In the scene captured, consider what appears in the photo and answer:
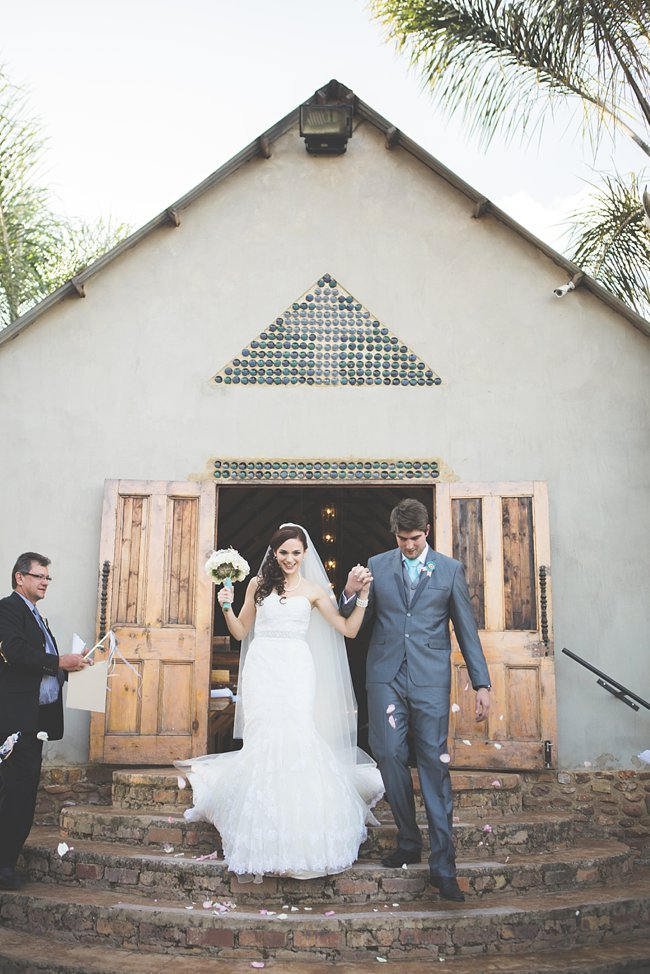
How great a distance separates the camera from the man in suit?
5.20 meters

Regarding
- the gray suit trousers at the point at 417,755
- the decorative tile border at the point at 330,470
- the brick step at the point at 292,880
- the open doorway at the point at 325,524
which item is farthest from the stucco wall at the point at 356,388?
the open doorway at the point at 325,524

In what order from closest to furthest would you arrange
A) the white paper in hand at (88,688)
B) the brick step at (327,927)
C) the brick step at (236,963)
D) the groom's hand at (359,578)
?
the brick step at (236,963) → the brick step at (327,927) → the groom's hand at (359,578) → the white paper in hand at (88,688)

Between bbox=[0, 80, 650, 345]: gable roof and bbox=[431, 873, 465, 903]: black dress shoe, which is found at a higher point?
bbox=[0, 80, 650, 345]: gable roof

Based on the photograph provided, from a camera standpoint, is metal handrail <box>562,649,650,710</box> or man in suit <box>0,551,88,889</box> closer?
man in suit <box>0,551,88,889</box>

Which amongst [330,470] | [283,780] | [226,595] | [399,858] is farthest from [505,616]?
[283,780]

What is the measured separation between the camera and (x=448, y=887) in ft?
15.9

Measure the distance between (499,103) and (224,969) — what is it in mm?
6998

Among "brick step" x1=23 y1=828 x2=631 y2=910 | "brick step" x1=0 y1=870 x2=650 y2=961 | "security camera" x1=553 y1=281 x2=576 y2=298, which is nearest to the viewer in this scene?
"brick step" x1=0 y1=870 x2=650 y2=961

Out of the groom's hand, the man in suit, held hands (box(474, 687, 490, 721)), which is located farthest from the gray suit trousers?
the man in suit

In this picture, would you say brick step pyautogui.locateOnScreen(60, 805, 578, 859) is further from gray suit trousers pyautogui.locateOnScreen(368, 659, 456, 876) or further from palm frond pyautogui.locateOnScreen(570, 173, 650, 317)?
palm frond pyautogui.locateOnScreen(570, 173, 650, 317)

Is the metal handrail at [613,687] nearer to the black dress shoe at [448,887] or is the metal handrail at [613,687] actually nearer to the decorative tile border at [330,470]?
the decorative tile border at [330,470]

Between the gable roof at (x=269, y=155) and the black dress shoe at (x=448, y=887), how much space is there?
430cm

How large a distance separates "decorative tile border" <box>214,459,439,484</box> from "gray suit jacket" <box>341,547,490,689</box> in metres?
1.80

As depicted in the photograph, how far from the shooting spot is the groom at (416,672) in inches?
194
